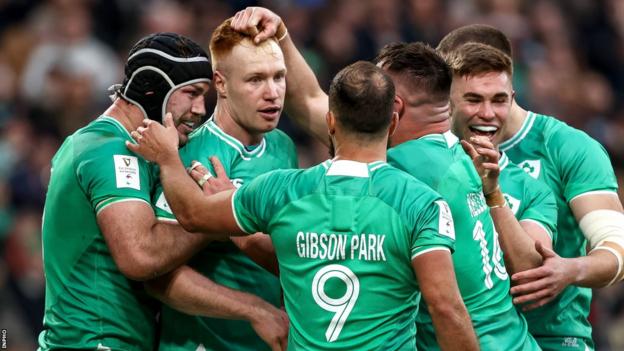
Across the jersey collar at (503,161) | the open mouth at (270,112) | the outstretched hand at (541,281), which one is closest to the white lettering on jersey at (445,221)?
the outstretched hand at (541,281)

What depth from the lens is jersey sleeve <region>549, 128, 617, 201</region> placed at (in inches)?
270

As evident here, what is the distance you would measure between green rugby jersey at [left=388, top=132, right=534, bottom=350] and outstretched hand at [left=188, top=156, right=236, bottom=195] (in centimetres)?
89

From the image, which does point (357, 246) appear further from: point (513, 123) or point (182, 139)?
point (513, 123)

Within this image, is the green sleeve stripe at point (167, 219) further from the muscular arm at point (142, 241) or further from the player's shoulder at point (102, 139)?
the player's shoulder at point (102, 139)

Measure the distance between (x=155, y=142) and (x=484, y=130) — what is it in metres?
1.91

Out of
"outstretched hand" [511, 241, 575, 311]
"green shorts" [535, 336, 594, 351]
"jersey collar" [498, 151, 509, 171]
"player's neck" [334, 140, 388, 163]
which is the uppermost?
"player's neck" [334, 140, 388, 163]

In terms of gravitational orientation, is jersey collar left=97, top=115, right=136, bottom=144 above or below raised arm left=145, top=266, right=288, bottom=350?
above

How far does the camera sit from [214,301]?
6.14m

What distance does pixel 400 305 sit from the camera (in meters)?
5.48

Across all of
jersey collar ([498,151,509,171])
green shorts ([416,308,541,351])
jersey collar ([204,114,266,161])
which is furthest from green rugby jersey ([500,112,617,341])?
jersey collar ([204,114,266,161])

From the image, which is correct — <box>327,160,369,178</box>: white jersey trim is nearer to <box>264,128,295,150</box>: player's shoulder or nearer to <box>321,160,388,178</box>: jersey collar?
<box>321,160,388,178</box>: jersey collar

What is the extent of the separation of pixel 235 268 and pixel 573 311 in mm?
2117

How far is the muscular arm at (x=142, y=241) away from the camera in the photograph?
604cm

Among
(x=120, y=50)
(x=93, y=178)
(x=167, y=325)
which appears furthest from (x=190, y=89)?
(x=120, y=50)
